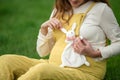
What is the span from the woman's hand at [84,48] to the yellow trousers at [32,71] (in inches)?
6.5

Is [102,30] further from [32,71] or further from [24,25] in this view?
[24,25]

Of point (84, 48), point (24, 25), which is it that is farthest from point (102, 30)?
point (24, 25)

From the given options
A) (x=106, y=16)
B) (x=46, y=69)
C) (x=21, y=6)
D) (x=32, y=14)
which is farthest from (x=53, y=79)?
(x=21, y=6)

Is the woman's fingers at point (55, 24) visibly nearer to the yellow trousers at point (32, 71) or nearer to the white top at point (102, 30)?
the white top at point (102, 30)

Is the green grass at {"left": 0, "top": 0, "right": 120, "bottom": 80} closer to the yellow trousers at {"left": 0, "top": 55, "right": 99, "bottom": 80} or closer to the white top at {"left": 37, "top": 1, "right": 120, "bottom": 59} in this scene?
the white top at {"left": 37, "top": 1, "right": 120, "bottom": 59}

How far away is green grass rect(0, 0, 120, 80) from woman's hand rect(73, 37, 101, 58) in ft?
2.99

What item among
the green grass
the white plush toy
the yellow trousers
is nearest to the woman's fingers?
the white plush toy

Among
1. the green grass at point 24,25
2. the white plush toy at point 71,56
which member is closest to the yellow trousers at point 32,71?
the white plush toy at point 71,56

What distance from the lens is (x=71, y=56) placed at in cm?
404

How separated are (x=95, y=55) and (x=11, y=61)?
0.70m

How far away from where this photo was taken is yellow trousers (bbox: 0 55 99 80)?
3703mm

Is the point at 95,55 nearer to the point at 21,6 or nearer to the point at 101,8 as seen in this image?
the point at 101,8

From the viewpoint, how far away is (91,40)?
404 cm

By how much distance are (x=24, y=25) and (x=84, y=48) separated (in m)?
4.17
